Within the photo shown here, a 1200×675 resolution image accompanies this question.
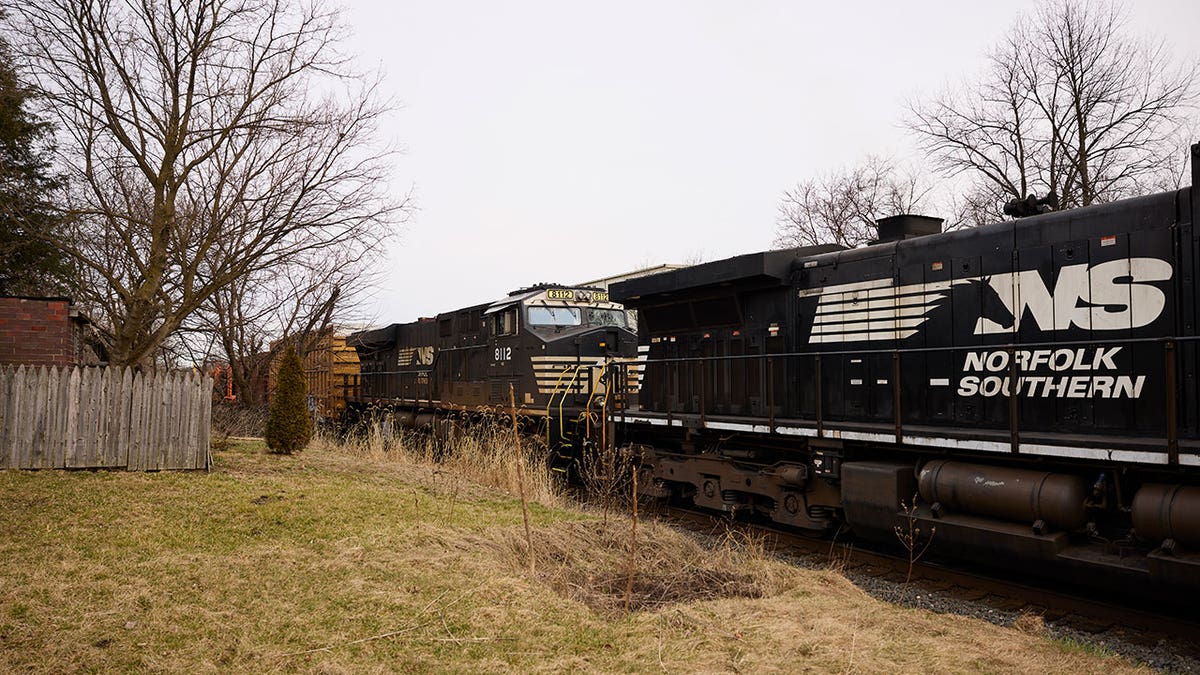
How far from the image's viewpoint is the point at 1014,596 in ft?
23.5

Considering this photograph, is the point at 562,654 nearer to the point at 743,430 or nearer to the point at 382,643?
the point at 382,643

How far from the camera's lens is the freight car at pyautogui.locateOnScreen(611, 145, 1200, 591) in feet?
21.2

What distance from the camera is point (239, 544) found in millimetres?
7188

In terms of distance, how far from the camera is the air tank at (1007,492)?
21.6ft

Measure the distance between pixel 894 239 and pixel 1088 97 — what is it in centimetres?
1777

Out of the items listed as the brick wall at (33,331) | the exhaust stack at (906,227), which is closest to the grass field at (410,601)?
the exhaust stack at (906,227)

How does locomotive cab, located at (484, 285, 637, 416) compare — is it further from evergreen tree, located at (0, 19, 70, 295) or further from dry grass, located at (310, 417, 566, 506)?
evergreen tree, located at (0, 19, 70, 295)

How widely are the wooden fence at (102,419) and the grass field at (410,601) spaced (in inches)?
76.3

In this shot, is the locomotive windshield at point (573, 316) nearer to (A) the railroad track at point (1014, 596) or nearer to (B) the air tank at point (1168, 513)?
(A) the railroad track at point (1014, 596)

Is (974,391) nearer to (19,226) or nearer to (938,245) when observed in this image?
(938,245)

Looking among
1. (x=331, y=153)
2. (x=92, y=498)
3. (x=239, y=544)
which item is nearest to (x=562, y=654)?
(x=239, y=544)

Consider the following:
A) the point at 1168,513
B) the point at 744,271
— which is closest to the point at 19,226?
the point at 744,271

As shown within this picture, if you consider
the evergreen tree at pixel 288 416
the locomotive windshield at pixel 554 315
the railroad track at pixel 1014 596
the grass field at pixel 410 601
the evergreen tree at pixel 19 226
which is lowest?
the railroad track at pixel 1014 596

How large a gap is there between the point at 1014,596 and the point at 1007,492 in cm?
101
